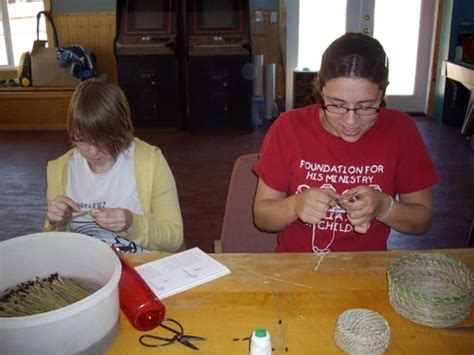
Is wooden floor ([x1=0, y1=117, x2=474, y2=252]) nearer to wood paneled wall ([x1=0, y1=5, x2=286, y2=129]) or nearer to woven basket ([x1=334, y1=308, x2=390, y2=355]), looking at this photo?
wood paneled wall ([x1=0, y1=5, x2=286, y2=129])

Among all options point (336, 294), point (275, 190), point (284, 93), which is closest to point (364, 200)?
point (336, 294)

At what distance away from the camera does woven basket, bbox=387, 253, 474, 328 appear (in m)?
1.00

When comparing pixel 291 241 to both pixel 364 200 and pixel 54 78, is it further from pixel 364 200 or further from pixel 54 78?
pixel 54 78

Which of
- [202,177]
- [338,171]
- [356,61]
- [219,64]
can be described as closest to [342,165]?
[338,171]

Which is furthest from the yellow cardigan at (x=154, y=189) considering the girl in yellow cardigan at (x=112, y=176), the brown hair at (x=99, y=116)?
the brown hair at (x=99, y=116)

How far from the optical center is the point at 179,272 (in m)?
1.25

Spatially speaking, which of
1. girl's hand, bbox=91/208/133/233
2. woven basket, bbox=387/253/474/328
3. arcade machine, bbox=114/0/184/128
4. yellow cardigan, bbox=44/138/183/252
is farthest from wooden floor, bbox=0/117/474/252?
woven basket, bbox=387/253/474/328

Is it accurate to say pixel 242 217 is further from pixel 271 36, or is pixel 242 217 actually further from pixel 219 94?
pixel 271 36

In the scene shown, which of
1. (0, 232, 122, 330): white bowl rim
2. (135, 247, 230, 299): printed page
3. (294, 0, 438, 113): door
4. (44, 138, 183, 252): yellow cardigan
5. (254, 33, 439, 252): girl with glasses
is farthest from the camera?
(294, 0, 438, 113): door

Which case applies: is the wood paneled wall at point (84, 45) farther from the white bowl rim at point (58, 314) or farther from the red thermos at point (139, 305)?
the white bowl rim at point (58, 314)

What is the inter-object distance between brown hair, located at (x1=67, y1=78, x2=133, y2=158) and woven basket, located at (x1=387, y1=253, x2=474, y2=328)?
896mm

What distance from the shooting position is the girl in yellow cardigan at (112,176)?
148cm

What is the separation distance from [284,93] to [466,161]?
258 cm

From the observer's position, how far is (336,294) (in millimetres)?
1158
